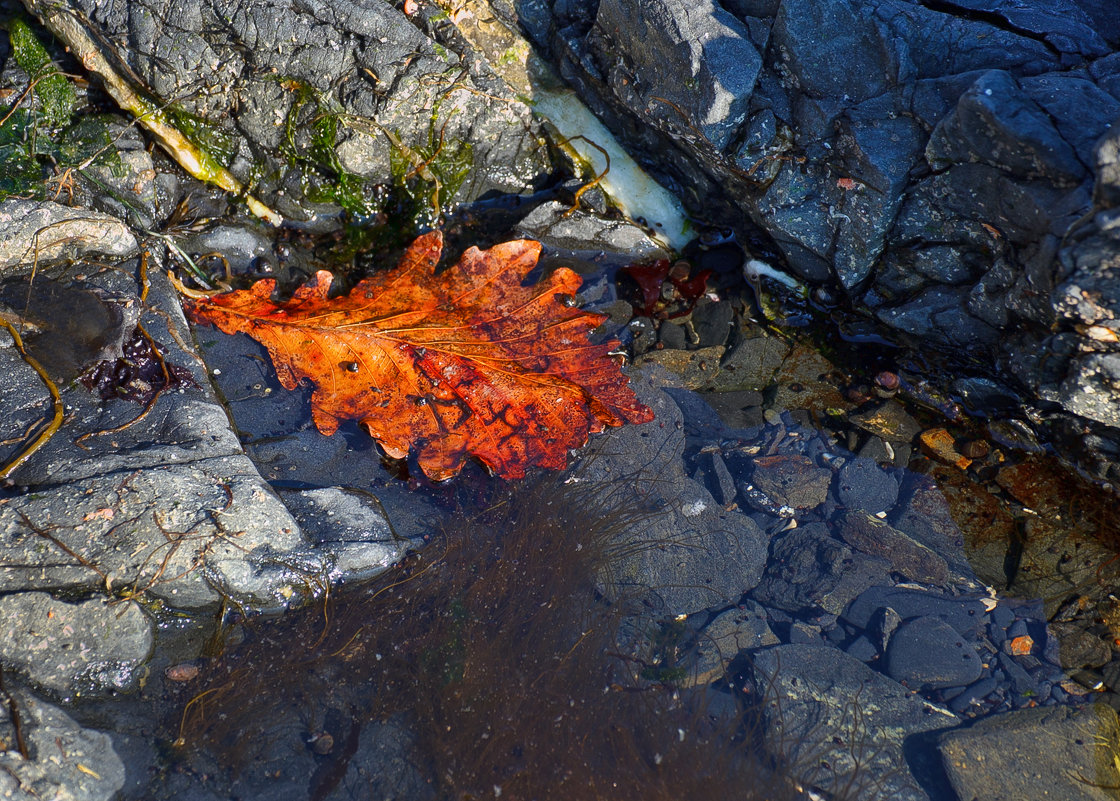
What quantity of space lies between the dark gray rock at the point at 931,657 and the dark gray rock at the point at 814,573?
28 cm

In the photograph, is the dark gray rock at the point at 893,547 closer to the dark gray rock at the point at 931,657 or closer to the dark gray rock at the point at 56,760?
the dark gray rock at the point at 931,657

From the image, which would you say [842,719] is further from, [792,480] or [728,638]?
[792,480]

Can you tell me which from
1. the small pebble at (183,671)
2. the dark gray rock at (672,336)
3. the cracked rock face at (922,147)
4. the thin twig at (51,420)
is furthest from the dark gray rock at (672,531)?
the thin twig at (51,420)

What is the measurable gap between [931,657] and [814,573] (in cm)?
61

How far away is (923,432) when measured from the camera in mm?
3785

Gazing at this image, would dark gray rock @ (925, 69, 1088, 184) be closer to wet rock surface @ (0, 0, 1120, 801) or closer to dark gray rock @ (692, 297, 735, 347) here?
wet rock surface @ (0, 0, 1120, 801)

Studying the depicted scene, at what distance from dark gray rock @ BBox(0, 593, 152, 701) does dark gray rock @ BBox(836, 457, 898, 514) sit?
3.39 metres

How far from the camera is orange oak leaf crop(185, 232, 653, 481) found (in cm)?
348

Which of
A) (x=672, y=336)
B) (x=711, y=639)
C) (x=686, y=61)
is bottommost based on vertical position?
(x=711, y=639)

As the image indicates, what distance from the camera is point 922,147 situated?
329 centimetres

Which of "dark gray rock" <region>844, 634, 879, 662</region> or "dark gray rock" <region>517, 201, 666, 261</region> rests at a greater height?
"dark gray rock" <region>517, 201, 666, 261</region>

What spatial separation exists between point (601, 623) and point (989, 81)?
2.90 meters

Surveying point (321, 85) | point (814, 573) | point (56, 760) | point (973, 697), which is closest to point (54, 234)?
point (321, 85)

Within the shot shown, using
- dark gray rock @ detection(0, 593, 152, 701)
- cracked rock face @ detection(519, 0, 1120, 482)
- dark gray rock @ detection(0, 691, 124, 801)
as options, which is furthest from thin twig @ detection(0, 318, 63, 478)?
cracked rock face @ detection(519, 0, 1120, 482)
